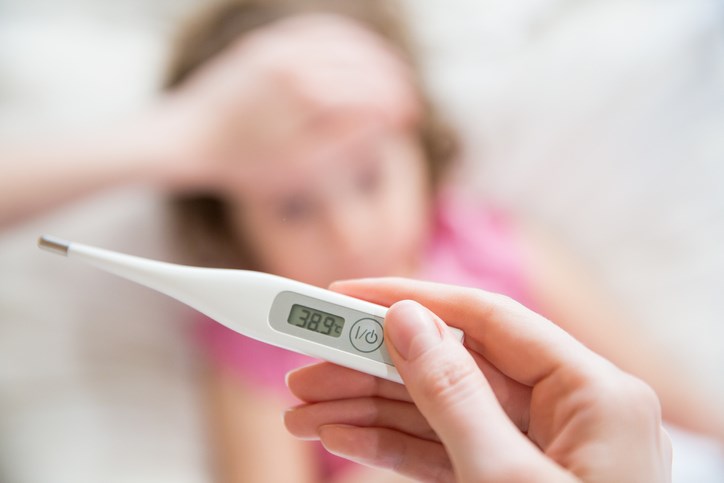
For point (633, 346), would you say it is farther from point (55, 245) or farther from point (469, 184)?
point (55, 245)

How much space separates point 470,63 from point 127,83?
21.9 inches

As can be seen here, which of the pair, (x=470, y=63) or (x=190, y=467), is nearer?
(x=190, y=467)

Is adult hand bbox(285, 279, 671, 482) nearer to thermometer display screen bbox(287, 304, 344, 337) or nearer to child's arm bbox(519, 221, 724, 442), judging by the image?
thermometer display screen bbox(287, 304, 344, 337)

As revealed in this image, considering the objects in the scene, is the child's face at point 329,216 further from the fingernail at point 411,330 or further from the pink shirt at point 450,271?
the fingernail at point 411,330

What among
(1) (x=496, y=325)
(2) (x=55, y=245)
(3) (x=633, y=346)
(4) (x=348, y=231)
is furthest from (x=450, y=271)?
(2) (x=55, y=245)

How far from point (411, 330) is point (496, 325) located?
0.08 meters

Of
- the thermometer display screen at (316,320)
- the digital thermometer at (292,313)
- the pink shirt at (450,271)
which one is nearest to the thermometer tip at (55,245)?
the digital thermometer at (292,313)

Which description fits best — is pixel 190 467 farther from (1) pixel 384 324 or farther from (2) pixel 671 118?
(2) pixel 671 118

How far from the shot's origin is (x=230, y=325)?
504mm

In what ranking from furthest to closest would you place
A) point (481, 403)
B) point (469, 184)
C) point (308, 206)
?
1. point (469, 184)
2. point (308, 206)
3. point (481, 403)

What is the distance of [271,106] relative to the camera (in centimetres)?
86

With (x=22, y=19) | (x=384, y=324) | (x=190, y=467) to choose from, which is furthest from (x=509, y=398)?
(x=22, y=19)

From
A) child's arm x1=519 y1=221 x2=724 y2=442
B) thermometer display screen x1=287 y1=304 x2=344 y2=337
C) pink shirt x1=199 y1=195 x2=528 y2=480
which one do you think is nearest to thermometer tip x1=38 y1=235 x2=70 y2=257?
thermometer display screen x1=287 y1=304 x2=344 y2=337

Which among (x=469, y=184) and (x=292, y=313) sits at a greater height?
(x=469, y=184)
